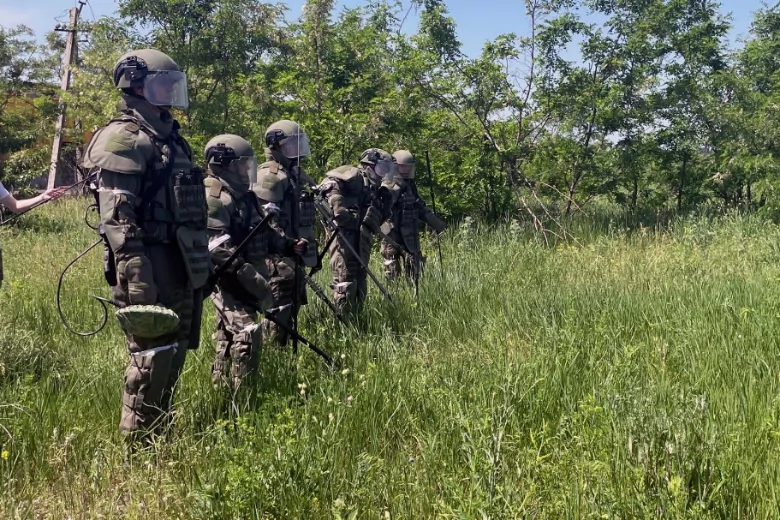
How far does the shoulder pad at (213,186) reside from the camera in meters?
4.07

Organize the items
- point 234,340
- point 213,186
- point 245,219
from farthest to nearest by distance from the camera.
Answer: point 245,219
point 213,186
point 234,340

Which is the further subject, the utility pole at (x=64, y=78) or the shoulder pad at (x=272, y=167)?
the utility pole at (x=64, y=78)

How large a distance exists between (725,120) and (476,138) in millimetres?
4101

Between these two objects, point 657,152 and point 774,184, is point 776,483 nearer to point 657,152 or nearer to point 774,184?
point 774,184

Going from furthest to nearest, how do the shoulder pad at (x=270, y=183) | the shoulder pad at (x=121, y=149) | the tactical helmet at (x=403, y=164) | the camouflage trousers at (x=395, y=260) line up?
the tactical helmet at (x=403, y=164), the camouflage trousers at (x=395, y=260), the shoulder pad at (x=270, y=183), the shoulder pad at (x=121, y=149)

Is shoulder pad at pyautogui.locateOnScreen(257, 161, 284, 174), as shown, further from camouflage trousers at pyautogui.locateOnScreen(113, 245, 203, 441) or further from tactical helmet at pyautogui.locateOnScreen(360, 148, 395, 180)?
tactical helmet at pyautogui.locateOnScreen(360, 148, 395, 180)

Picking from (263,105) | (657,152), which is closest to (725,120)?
(657,152)

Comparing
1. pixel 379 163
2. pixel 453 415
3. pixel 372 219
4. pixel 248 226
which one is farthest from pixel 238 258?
pixel 379 163

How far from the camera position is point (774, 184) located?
363 inches

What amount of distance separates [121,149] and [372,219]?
3607 millimetres

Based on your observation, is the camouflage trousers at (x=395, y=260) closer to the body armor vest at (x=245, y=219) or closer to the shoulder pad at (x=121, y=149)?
the body armor vest at (x=245, y=219)

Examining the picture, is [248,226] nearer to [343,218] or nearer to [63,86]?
[343,218]

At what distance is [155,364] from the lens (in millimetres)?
3113

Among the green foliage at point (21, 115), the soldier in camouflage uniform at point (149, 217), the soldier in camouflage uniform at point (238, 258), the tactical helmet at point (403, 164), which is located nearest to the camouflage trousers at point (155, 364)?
the soldier in camouflage uniform at point (149, 217)
